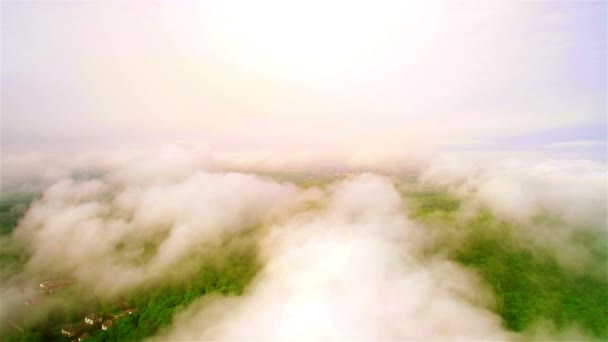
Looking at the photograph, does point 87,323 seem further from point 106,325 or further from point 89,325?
point 106,325

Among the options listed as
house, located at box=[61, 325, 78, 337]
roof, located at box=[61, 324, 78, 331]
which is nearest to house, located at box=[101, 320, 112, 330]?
house, located at box=[61, 325, 78, 337]

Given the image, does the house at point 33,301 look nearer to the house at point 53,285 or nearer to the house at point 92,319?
the house at point 53,285

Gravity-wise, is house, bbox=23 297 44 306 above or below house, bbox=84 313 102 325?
above

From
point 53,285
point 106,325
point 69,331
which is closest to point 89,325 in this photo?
point 69,331

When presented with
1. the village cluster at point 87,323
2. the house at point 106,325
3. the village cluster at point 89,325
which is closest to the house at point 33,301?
the village cluster at point 87,323

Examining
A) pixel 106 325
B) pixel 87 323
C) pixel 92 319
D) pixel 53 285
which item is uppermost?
pixel 106 325

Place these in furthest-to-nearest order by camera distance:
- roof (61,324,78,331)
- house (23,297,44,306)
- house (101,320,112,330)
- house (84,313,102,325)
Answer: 1. house (23,297,44,306)
2. house (84,313,102,325)
3. roof (61,324,78,331)
4. house (101,320,112,330)

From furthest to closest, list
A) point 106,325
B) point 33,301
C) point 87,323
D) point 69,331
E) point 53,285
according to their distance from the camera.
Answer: point 53,285
point 33,301
point 87,323
point 106,325
point 69,331

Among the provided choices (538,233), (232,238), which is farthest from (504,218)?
(232,238)

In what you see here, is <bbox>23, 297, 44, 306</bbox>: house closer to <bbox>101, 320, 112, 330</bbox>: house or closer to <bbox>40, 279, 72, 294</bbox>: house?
<bbox>40, 279, 72, 294</bbox>: house
